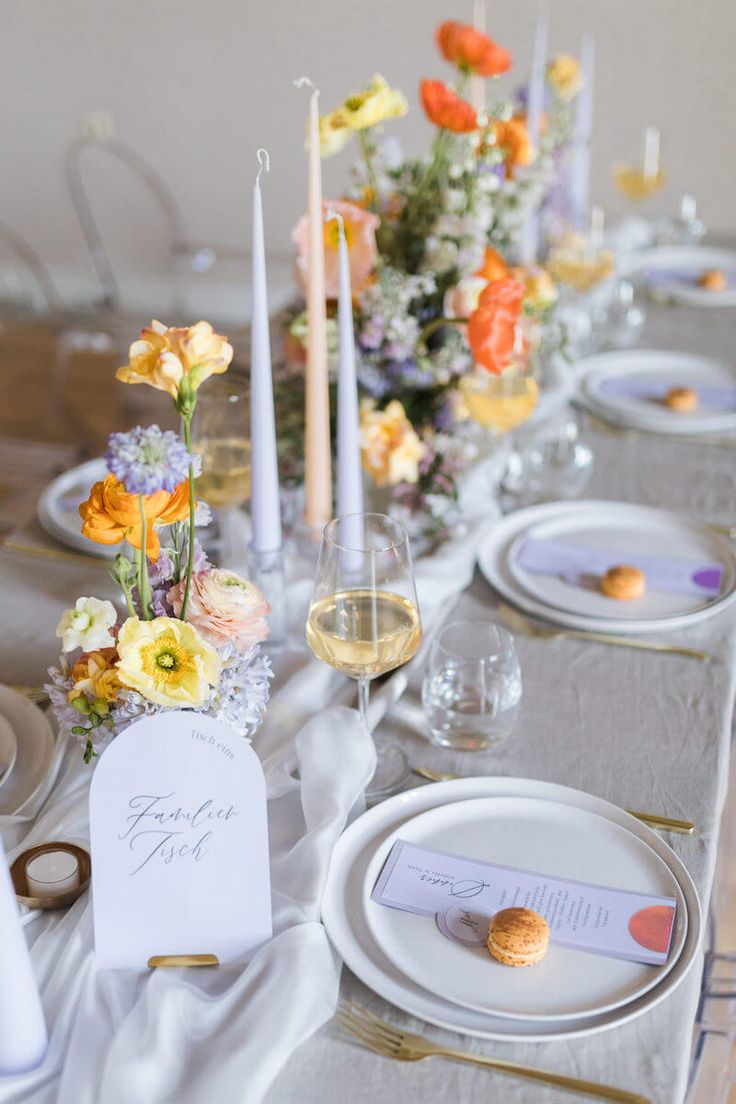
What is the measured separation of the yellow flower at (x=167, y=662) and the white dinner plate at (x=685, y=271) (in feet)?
7.12

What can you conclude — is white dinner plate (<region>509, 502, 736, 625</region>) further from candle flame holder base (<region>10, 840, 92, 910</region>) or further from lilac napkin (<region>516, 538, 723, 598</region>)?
candle flame holder base (<region>10, 840, 92, 910</region>)

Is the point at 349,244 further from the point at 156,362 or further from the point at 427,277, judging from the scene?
the point at 156,362

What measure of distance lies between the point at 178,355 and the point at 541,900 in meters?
0.53

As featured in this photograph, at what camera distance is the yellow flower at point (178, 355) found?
865mm

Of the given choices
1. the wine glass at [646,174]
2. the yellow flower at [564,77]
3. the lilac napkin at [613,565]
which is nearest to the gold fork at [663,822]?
the lilac napkin at [613,565]

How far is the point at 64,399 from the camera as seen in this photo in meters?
4.42

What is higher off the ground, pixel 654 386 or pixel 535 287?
pixel 535 287

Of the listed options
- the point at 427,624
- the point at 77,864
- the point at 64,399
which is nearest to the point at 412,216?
the point at 427,624

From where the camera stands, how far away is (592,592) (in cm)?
151

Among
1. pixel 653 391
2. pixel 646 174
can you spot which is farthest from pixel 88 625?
pixel 646 174

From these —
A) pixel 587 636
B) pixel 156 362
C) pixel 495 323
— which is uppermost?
pixel 156 362

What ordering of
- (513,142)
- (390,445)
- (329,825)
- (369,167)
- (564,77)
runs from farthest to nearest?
(564,77)
(513,142)
(369,167)
(390,445)
(329,825)

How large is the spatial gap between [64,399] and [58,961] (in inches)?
146

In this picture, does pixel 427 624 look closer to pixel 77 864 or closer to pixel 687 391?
pixel 77 864
